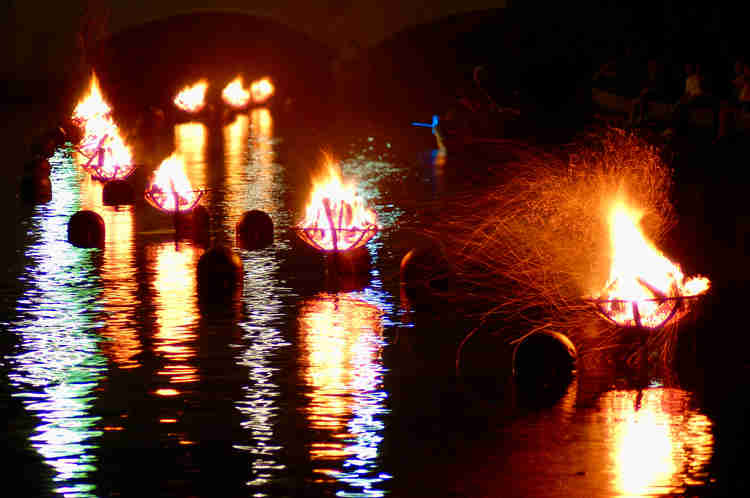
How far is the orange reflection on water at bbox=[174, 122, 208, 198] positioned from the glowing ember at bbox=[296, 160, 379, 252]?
20.7ft

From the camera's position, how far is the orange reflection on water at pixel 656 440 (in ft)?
24.9

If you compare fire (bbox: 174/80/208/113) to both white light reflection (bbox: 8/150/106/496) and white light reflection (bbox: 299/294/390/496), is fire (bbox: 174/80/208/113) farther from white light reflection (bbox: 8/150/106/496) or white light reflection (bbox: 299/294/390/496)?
white light reflection (bbox: 299/294/390/496)

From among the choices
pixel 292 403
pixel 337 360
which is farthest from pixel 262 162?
pixel 292 403

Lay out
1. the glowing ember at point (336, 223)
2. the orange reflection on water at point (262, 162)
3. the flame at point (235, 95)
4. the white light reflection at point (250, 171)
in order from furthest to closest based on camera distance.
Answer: the flame at point (235, 95) < the orange reflection on water at point (262, 162) < the white light reflection at point (250, 171) < the glowing ember at point (336, 223)

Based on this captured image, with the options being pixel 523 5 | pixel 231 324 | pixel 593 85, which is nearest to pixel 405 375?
pixel 231 324

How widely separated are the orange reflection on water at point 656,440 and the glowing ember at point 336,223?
17.7 feet

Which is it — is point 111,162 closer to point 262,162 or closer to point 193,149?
point 262,162

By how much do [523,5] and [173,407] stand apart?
28.2m

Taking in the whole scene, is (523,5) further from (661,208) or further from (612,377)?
(612,377)

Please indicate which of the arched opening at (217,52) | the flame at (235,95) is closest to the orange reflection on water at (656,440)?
the flame at (235,95)

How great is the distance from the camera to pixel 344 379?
9.78m

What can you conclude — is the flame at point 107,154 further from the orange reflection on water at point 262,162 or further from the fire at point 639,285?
the fire at point 639,285

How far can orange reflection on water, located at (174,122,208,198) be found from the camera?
80.0ft

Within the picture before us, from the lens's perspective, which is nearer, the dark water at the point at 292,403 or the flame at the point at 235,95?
the dark water at the point at 292,403
